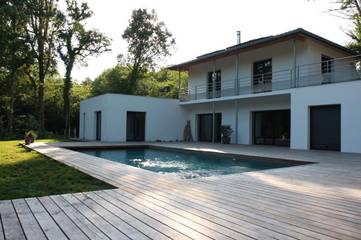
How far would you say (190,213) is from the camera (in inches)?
120

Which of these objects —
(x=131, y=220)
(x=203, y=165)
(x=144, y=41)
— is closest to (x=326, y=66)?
(x=203, y=165)

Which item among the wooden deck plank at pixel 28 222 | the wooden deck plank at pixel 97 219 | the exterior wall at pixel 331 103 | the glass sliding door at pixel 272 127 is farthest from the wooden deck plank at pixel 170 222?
the glass sliding door at pixel 272 127

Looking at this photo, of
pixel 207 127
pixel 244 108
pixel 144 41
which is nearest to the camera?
pixel 244 108

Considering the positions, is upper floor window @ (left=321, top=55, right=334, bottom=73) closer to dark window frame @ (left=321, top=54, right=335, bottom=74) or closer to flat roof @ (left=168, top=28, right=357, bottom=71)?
dark window frame @ (left=321, top=54, right=335, bottom=74)

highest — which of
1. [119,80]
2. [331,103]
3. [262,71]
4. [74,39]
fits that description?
[74,39]

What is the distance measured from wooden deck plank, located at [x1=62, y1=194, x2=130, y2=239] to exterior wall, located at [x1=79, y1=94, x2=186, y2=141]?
12.7 m

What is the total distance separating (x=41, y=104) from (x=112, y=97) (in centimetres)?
658

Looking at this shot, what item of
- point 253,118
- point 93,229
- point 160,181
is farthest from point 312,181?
point 253,118

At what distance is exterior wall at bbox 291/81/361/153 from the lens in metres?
10.0

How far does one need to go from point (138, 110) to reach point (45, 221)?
14.3 meters

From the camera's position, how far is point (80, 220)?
2.79 metres

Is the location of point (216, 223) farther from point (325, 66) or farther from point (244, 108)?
Result: point (325, 66)

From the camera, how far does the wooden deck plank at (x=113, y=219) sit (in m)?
2.45

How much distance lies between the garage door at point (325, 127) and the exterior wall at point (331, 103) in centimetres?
25
